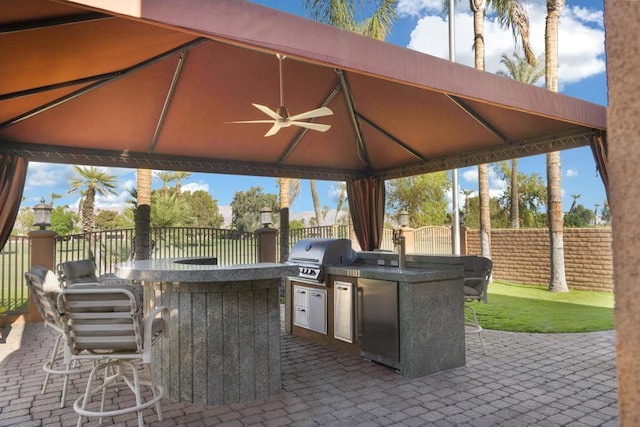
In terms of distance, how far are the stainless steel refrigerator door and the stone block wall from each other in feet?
20.6

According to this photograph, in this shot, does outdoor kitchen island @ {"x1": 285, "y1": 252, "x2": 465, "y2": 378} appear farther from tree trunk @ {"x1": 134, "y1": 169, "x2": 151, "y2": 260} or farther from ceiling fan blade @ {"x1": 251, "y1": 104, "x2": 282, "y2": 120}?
tree trunk @ {"x1": 134, "y1": 169, "x2": 151, "y2": 260}

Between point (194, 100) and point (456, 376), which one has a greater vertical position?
point (194, 100)

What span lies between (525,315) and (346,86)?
4.51m

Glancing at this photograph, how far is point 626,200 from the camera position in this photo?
504 millimetres

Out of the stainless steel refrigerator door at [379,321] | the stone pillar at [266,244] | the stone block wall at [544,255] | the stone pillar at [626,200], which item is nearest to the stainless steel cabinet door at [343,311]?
the stainless steel refrigerator door at [379,321]

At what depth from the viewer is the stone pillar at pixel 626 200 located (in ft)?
1.63

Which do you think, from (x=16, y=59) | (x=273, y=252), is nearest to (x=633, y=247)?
(x=16, y=59)

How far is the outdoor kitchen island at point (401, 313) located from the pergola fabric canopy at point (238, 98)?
176cm

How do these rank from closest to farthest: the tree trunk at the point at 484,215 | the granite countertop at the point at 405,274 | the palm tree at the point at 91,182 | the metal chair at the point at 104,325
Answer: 1. the metal chair at the point at 104,325
2. the granite countertop at the point at 405,274
3. the tree trunk at the point at 484,215
4. the palm tree at the point at 91,182

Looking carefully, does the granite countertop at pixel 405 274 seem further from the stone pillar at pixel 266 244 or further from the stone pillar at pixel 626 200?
the stone pillar at pixel 266 244

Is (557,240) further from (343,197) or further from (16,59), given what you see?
(343,197)

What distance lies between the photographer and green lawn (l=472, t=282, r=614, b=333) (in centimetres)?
585

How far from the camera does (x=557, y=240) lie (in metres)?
8.91

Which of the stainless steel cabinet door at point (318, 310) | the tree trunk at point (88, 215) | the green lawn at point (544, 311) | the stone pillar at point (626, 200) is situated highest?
the tree trunk at point (88, 215)
